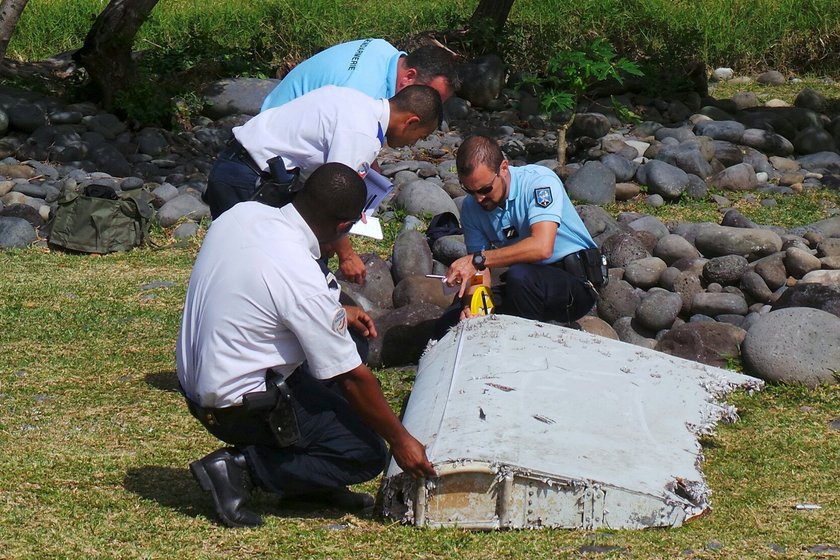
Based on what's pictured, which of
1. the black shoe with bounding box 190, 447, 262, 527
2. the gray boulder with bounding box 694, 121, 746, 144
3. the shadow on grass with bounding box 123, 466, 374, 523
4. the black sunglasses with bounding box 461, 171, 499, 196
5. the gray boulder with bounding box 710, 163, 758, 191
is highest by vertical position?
the black sunglasses with bounding box 461, 171, 499, 196

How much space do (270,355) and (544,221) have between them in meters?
2.18

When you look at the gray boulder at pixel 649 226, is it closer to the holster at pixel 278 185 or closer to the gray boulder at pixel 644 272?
the gray boulder at pixel 644 272

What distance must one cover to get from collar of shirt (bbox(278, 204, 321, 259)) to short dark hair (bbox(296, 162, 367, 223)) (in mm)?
47

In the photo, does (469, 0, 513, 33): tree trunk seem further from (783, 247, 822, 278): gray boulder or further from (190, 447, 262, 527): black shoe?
(190, 447, 262, 527): black shoe

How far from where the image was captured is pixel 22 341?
21.2 ft

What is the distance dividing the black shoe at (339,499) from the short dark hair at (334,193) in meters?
1.04

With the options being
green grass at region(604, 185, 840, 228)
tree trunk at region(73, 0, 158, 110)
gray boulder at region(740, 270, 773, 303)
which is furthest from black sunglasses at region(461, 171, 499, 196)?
tree trunk at region(73, 0, 158, 110)

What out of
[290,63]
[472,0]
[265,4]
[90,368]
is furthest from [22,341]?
[472,0]

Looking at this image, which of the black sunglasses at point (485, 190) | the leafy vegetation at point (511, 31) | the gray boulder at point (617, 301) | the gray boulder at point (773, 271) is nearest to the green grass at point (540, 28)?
the leafy vegetation at point (511, 31)

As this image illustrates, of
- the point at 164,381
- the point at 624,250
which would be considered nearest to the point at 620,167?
the point at 624,250

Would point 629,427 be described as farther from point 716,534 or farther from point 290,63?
point 290,63

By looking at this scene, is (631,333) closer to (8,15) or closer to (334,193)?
(334,193)

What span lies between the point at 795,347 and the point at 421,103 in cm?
215

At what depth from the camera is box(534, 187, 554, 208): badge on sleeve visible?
5.58 metres
